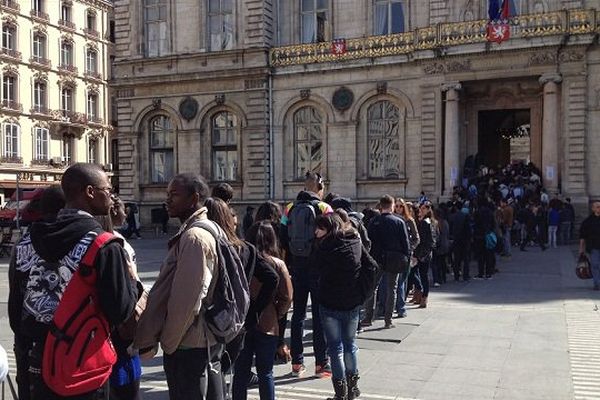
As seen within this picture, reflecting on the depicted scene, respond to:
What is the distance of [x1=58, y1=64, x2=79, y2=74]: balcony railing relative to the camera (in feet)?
182

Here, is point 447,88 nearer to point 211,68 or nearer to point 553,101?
point 553,101

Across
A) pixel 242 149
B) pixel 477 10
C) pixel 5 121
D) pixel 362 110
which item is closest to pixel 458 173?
pixel 362 110

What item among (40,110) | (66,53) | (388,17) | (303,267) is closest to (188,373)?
(303,267)

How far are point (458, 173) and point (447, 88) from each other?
3585mm

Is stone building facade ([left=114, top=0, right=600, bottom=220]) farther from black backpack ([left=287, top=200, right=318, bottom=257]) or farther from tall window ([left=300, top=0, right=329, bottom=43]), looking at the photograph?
black backpack ([left=287, top=200, right=318, bottom=257])

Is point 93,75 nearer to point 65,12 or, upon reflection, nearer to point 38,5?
point 65,12

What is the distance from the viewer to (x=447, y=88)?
87.0 ft

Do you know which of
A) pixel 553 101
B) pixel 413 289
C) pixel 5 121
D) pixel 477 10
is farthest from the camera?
pixel 5 121

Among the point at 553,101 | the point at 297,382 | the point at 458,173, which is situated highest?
the point at 553,101

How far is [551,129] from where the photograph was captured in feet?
83.1

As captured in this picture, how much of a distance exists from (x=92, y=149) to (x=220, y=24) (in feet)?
106

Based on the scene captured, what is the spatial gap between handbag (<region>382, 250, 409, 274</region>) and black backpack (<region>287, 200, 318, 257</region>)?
7.05 feet

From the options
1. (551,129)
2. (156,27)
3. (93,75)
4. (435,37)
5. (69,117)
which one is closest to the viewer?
(551,129)

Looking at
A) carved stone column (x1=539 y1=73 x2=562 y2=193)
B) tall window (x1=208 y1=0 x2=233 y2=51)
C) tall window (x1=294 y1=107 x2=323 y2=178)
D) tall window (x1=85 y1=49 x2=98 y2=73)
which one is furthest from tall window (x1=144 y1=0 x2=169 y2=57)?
tall window (x1=85 y1=49 x2=98 y2=73)
